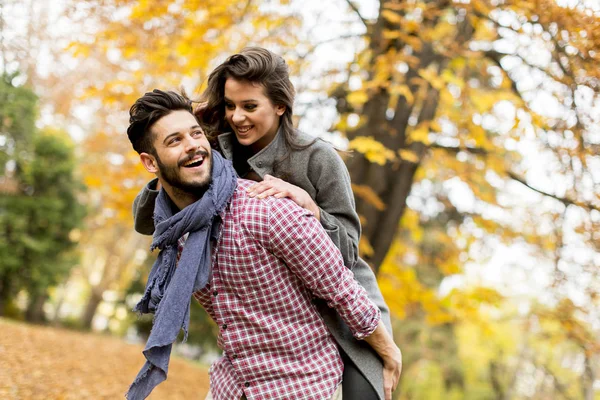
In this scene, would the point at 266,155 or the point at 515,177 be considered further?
the point at 515,177

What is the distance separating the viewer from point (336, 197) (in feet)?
8.78

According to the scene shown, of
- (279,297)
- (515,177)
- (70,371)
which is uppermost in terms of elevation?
(279,297)

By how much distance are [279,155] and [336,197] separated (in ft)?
1.18

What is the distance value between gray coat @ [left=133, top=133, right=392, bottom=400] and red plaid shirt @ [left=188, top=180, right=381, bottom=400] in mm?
140

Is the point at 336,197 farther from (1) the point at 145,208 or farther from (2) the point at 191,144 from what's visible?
(1) the point at 145,208

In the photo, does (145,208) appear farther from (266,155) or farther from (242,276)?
(242,276)

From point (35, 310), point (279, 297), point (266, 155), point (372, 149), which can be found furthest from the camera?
point (35, 310)

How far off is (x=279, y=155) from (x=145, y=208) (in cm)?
69

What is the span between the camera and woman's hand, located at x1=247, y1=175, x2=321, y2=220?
91.4 inches

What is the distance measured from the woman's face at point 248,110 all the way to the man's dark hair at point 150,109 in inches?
13.5

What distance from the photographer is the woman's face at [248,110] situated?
280cm

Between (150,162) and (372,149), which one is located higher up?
(150,162)

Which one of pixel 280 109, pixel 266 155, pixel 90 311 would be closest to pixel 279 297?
pixel 266 155

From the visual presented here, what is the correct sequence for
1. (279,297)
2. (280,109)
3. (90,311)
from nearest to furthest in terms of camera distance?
(279,297) < (280,109) < (90,311)
